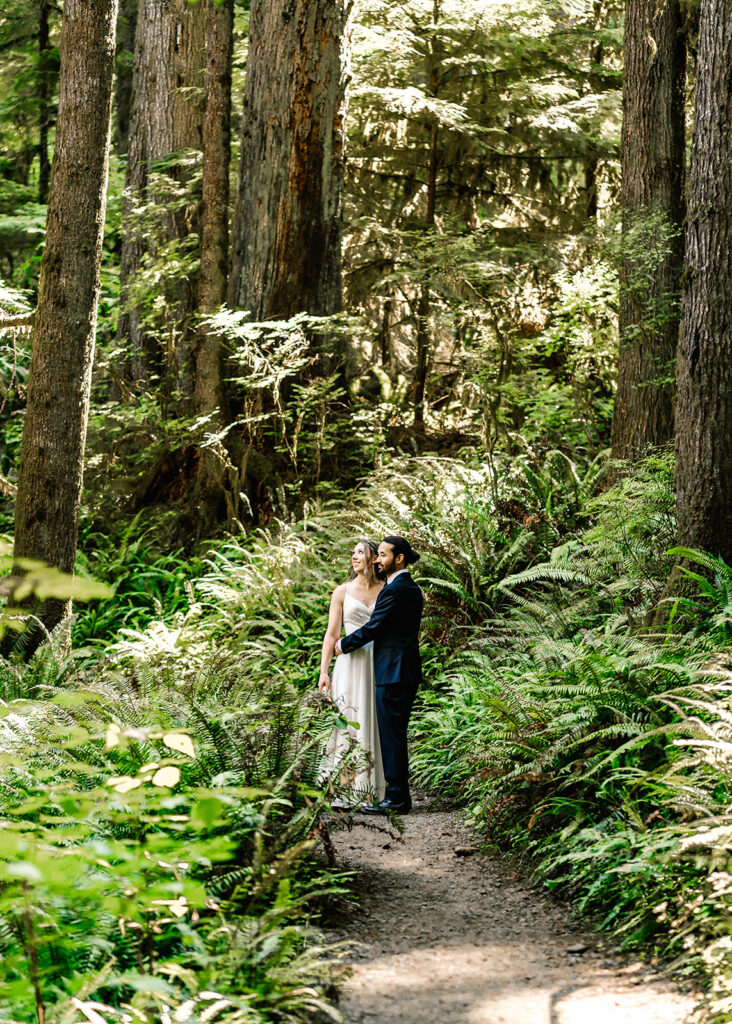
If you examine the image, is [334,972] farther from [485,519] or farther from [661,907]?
[485,519]

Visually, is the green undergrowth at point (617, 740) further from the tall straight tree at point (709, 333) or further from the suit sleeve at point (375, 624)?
the suit sleeve at point (375, 624)

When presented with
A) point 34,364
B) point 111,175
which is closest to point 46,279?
point 34,364

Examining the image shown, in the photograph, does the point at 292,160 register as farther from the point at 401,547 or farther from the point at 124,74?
the point at 124,74

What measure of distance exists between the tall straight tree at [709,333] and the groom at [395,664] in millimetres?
2085

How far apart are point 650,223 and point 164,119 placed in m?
7.84

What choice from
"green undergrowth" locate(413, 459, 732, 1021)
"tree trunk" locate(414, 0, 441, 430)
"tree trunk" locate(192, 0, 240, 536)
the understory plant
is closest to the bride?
"green undergrowth" locate(413, 459, 732, 1021)

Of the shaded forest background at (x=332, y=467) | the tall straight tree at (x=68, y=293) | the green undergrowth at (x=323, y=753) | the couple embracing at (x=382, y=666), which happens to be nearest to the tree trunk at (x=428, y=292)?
the shaded forest background at (x=332, y=467)

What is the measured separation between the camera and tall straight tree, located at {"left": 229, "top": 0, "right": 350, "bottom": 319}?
12547 millimetres

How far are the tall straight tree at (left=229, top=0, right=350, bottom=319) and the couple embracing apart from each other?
6.40m

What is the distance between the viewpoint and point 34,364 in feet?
28.1

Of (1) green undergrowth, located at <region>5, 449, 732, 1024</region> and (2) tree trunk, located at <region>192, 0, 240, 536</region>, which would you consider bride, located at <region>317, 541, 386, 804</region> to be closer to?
(1) green undergrowth, located at <region>5, 449, 732, 1024</region>

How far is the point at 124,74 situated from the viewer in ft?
65.3

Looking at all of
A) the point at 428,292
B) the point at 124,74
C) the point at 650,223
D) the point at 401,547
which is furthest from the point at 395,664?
the point at 124,74

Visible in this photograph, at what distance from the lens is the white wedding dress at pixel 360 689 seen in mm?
7258
